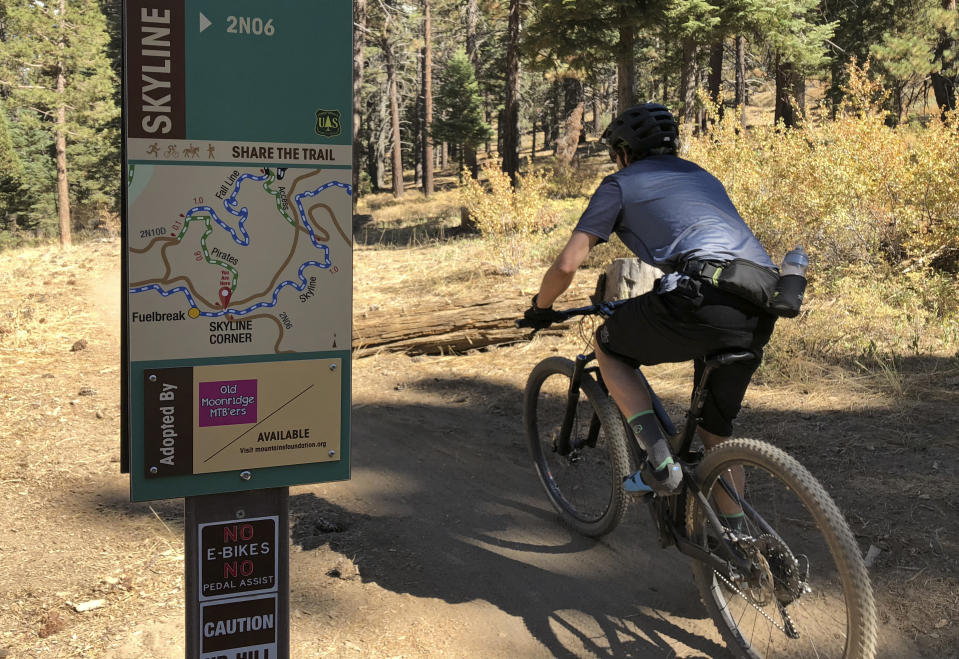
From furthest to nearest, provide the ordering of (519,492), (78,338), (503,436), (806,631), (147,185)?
(78,338) → (503,436) → (519,492) → (806,631) → (147,185)

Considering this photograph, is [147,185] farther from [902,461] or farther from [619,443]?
[902,461]

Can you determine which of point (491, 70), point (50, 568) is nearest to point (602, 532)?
point (50, 568)

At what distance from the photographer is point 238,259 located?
2242mm

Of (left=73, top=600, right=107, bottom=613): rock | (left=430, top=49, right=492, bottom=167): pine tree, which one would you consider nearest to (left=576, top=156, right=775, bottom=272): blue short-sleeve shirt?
(left=73, top=600, right=107, bottom=613): rock

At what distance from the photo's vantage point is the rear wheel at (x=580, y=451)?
3973 mm

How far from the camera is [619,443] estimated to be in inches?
153

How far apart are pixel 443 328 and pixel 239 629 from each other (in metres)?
6.15

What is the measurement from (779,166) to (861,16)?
73.2 ft

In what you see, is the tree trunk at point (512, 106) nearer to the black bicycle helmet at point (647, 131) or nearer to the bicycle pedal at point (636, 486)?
the black bicycle helmet at point (647, 131)

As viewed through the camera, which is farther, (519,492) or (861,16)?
(861,16)

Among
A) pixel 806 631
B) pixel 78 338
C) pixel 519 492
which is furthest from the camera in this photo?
pixel 78 338

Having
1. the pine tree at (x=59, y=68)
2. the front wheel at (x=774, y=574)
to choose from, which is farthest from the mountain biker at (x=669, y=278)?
the pine tree at (x=59, y=68)

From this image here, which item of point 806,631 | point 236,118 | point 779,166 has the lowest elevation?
point 806,631

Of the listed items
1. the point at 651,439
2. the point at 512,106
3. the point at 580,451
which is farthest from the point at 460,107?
the point at 651,439
